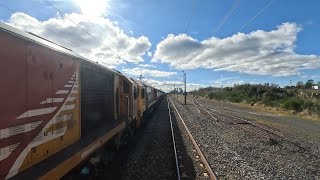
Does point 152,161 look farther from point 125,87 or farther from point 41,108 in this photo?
point 41,108

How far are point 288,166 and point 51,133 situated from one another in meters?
8.78

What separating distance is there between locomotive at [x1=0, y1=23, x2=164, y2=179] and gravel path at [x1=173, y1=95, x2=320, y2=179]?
4870 mm

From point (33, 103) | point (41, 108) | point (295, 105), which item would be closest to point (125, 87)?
point (41, 108)

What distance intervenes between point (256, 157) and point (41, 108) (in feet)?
32.1

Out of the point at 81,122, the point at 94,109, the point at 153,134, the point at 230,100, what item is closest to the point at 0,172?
the point at 81,122

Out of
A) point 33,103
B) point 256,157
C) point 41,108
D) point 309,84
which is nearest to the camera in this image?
point 33,103

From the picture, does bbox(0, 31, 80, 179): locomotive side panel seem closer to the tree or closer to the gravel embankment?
the gravel embankment

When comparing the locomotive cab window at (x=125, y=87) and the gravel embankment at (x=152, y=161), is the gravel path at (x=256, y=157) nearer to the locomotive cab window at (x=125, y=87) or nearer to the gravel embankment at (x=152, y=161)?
the gravel embankment at (x=152, y=161)

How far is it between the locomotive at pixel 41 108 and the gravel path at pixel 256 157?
4.87 m

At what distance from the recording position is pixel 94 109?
379 inches

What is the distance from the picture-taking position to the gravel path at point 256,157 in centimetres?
1056

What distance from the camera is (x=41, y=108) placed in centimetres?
539

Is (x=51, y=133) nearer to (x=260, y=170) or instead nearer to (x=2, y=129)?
(x=2, y=129)

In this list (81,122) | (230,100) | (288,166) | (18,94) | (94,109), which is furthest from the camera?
(230,100)
